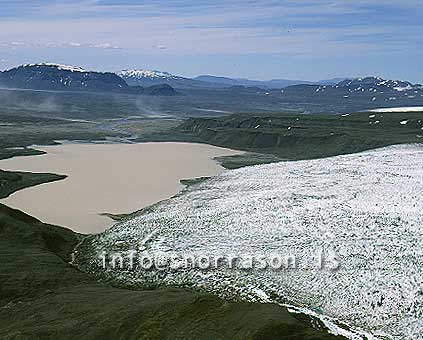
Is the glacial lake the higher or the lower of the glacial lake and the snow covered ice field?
the lower

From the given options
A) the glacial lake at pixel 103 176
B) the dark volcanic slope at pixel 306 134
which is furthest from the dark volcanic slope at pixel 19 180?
the dark volcanic slope at pixel 306 134

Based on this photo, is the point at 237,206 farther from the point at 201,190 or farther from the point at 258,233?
the point at 201,190

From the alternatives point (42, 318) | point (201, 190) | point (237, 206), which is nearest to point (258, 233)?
point (237, 206)

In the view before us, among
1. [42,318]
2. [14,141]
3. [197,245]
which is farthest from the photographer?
[14,141]

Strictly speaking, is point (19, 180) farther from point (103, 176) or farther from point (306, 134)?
point (306, 134)

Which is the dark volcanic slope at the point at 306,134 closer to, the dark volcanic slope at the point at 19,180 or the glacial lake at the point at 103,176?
the glacial lake at the point at 103,176

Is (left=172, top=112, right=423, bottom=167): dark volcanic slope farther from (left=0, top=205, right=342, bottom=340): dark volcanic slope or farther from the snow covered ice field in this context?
(left=0, top=205, right=342, bottom=340): dark volcanic slope

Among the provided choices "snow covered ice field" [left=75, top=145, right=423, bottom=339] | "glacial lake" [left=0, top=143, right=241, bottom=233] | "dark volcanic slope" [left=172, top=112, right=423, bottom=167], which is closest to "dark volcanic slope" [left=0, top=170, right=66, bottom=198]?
"glacial lake" [left=0, top=143, right=241, bottom=233]
